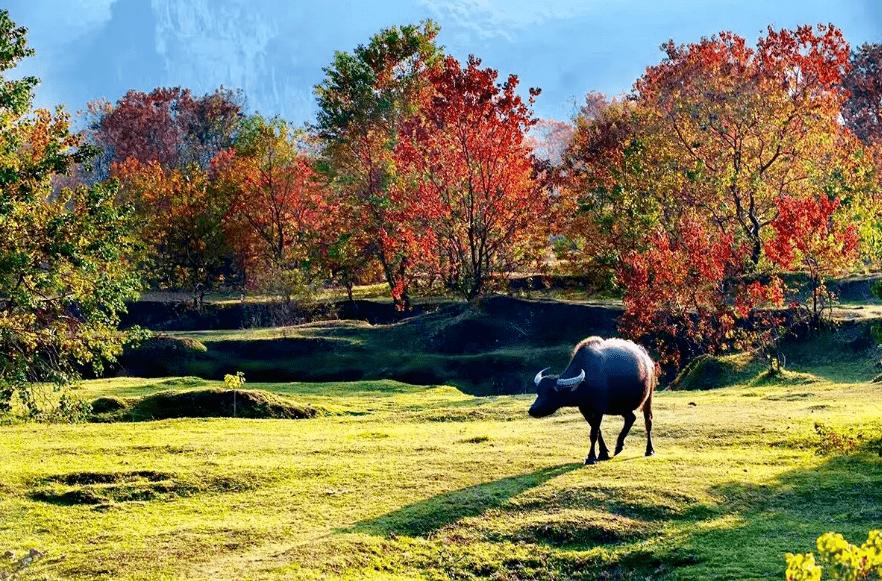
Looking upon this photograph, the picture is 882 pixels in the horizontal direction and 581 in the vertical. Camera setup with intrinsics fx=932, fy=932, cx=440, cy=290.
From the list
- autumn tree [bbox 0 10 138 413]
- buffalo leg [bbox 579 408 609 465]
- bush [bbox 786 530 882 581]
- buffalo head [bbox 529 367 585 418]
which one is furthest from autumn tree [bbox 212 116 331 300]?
bush [bbox 786 530 882 581]

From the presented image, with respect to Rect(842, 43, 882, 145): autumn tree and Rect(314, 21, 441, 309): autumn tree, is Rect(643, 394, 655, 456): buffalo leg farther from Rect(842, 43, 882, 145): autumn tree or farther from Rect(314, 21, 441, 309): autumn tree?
Rect(842, 43, 882, 145): autumn tree

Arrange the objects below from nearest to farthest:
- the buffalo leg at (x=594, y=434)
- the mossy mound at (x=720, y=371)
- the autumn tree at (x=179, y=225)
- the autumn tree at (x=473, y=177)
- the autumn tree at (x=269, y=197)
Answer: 1. the buffalo leg at (x=594, y=434)
2. the mossy mound at (x=720, y=371)
3. the autumn tree at (x=473, y=177)
4. the autumn tree at (x=269, y=197)
5. the autumn tree at (x=179, y=225)

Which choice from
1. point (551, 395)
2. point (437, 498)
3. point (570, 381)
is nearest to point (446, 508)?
point (437, 498)

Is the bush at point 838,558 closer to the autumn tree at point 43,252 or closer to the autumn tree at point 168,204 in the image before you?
the autumn tree at point 43,252

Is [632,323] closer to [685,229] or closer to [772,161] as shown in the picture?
[685,229]

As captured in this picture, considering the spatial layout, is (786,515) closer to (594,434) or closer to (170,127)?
(594,434)

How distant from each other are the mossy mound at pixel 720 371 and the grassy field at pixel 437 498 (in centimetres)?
768

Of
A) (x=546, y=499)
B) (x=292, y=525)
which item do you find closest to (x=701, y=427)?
(x=546, y=499)

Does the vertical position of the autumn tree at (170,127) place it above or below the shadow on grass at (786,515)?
above

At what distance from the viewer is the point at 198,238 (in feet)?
222

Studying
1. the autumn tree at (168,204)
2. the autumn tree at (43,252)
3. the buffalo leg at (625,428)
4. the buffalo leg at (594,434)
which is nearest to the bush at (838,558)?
the buffalo leg at (594,434)

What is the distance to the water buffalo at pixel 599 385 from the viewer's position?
17922mm

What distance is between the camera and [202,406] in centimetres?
2780

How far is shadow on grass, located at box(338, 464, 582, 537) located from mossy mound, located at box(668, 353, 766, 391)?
17030 millimetres
